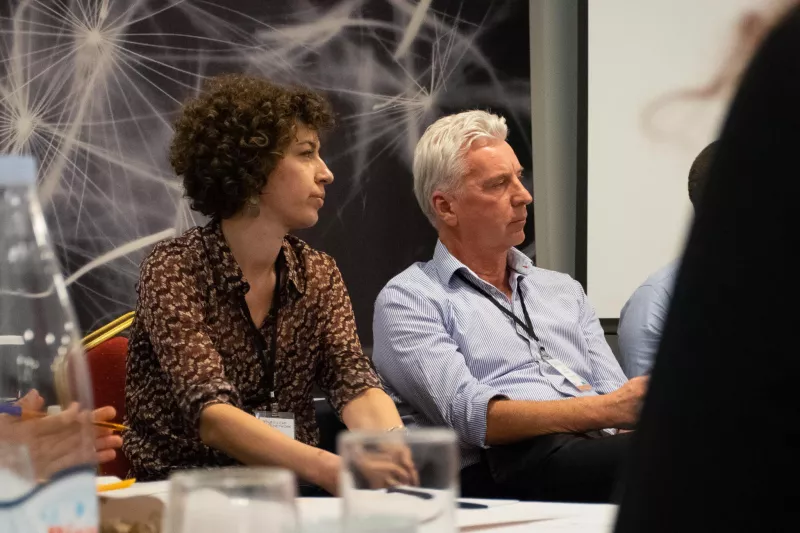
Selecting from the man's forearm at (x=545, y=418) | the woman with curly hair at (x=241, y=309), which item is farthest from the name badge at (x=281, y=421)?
the man's forearm at (x=545, y=418)

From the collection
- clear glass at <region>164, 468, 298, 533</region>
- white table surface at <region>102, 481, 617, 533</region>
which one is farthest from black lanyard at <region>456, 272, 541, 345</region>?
clear glass at <region>164, 468, 298, 533</region>

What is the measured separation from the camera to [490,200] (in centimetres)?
292

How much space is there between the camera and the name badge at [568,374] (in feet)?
8.65

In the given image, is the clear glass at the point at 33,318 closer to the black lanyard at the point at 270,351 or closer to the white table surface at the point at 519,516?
the white table surface at the point at 519,516

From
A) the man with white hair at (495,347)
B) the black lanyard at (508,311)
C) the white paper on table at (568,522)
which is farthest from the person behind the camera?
the black lanyard at (508,311)

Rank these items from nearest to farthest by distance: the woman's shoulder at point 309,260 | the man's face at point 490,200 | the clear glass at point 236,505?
A: the clear glass at point 236,505 < the woman's shoulder at point 309,260 < the man's face at point 490,200

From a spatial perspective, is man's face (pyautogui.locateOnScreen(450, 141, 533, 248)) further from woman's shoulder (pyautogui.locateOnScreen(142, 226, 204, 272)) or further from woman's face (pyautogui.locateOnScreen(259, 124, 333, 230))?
woman's shoulder (pyautogui.locateOnScreen(142, 226, 204, 272))

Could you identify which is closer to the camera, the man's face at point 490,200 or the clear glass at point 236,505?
the clear glass at point 236,505

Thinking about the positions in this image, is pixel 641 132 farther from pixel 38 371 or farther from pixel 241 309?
pixel 38 371

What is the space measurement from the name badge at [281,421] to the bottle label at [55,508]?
149cm

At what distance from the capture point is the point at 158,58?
3.49 metres

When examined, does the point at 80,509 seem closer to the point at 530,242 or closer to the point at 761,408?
the point at 761,408

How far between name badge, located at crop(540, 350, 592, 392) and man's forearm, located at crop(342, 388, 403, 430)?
60 cm

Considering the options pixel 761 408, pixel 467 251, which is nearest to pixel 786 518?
pixel 761 408
